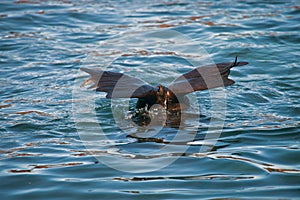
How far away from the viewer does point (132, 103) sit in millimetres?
6906

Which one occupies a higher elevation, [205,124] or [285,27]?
[285,27]

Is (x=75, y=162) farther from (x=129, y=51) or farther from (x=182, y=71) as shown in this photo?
(x=129, y=51)

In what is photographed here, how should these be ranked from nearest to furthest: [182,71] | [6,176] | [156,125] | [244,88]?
[6,176] < [156,125] < [244,88] < [182,71]

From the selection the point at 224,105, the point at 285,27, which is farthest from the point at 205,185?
the point at 285,27

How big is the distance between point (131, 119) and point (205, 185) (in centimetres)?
179

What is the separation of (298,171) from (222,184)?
667mm

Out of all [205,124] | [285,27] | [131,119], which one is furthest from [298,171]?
[285,27]

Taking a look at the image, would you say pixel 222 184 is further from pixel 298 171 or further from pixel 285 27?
pixel 285 27

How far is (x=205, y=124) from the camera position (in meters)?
6.11

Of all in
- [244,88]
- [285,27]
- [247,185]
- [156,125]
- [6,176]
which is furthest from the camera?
[285,27]

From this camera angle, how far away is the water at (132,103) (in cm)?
471

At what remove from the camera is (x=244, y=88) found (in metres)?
7.57

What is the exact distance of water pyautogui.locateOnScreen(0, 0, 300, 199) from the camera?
4711 mm

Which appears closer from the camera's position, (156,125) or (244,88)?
(156,125)
